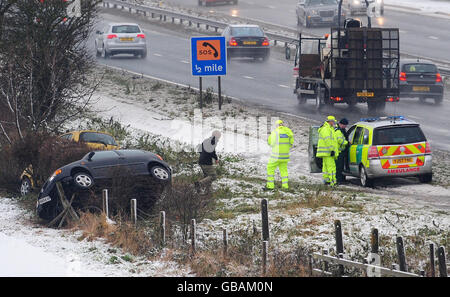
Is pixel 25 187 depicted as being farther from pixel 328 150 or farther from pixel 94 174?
pixel 328 150

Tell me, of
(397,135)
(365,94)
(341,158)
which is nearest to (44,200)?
(341,158)

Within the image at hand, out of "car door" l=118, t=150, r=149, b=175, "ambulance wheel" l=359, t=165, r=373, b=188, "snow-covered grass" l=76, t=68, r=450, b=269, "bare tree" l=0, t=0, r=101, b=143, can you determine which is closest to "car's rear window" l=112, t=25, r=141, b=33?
"snow-covered grass" l=76, t=68, r=450, b=269

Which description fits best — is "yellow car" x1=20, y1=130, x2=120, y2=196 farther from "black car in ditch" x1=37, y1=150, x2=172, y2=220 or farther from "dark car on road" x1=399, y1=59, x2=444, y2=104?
"dark car on road" x1=399, y1=59, x2=444, y2=104

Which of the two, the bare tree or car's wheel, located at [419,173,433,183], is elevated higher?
the bare tree

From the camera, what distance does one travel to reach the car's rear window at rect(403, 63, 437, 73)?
30.6 meters

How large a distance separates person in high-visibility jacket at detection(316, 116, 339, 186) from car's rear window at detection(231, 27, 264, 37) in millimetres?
21617

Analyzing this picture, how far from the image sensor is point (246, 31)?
40.5 metres

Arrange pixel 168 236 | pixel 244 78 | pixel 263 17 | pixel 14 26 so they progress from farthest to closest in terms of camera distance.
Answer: pixel 263 17
pixel 244 78
pixel 14 26
pixel 168 236

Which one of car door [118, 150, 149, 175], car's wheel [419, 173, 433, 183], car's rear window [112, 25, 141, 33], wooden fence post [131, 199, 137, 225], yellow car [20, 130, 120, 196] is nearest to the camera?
wooden fence post [131, 199, 137, 225]

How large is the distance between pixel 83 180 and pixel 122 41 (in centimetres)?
2570
